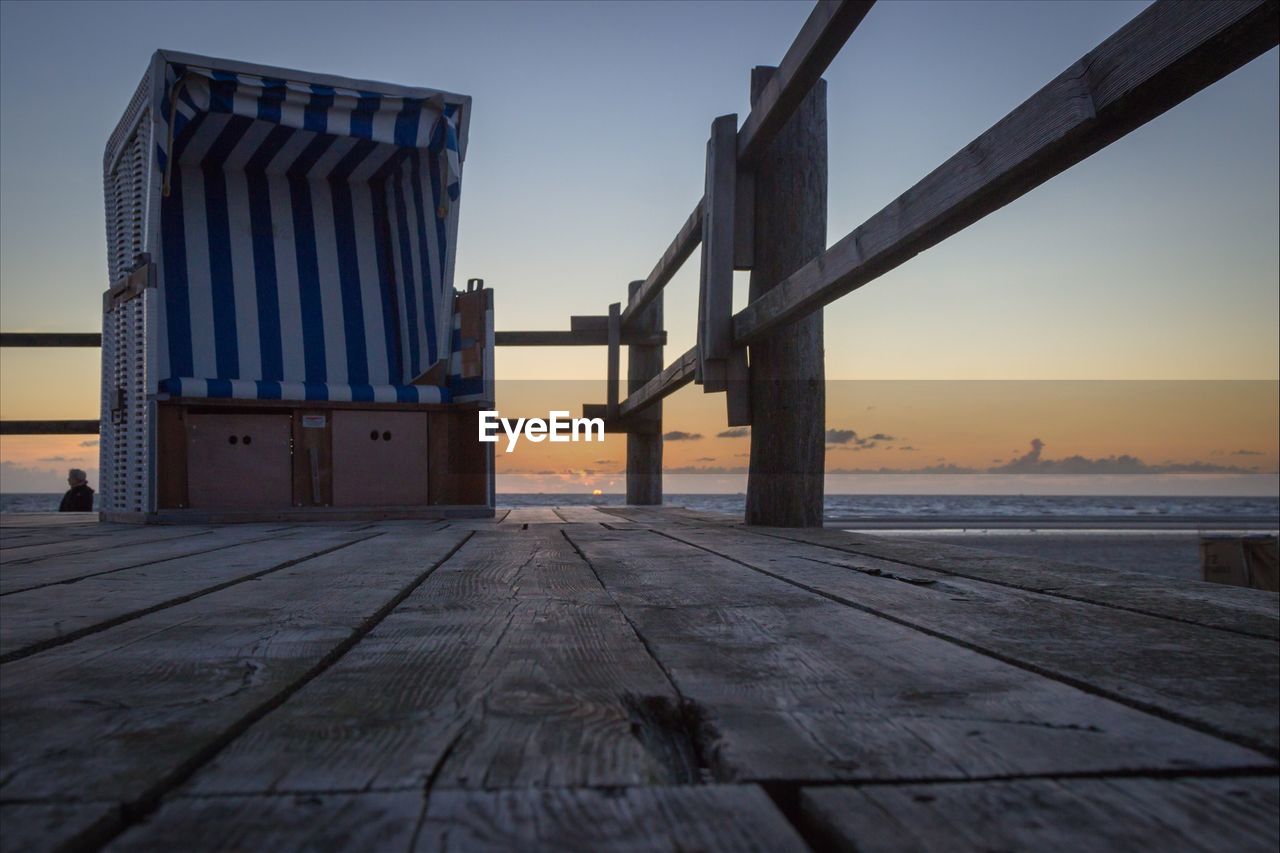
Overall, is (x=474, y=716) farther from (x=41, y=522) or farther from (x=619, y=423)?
(x=619, y=423)

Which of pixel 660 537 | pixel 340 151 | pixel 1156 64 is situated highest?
pixel 340 151

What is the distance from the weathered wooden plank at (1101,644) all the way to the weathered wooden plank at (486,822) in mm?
418

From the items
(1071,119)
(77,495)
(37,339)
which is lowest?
(77,495)

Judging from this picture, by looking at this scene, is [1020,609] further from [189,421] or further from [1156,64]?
[189,421]

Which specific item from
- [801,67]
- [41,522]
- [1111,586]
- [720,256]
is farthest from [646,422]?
[1111,586]

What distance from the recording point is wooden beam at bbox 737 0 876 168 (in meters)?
2.31

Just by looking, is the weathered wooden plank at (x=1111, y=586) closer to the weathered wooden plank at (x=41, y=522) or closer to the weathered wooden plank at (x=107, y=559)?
the weathered wooden plank at (x=107, y=559)

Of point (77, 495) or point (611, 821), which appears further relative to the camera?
point (77, 495)

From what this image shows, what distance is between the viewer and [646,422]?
6.41 meters

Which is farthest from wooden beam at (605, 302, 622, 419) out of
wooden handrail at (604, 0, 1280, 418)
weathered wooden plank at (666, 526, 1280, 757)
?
weathered wooden plank at (666, 526, 1280, 757)

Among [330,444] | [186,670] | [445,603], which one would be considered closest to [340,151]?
[330,444]

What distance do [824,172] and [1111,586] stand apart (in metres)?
2.09

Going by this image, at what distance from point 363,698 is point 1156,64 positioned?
132 cm

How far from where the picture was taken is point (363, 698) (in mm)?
830
